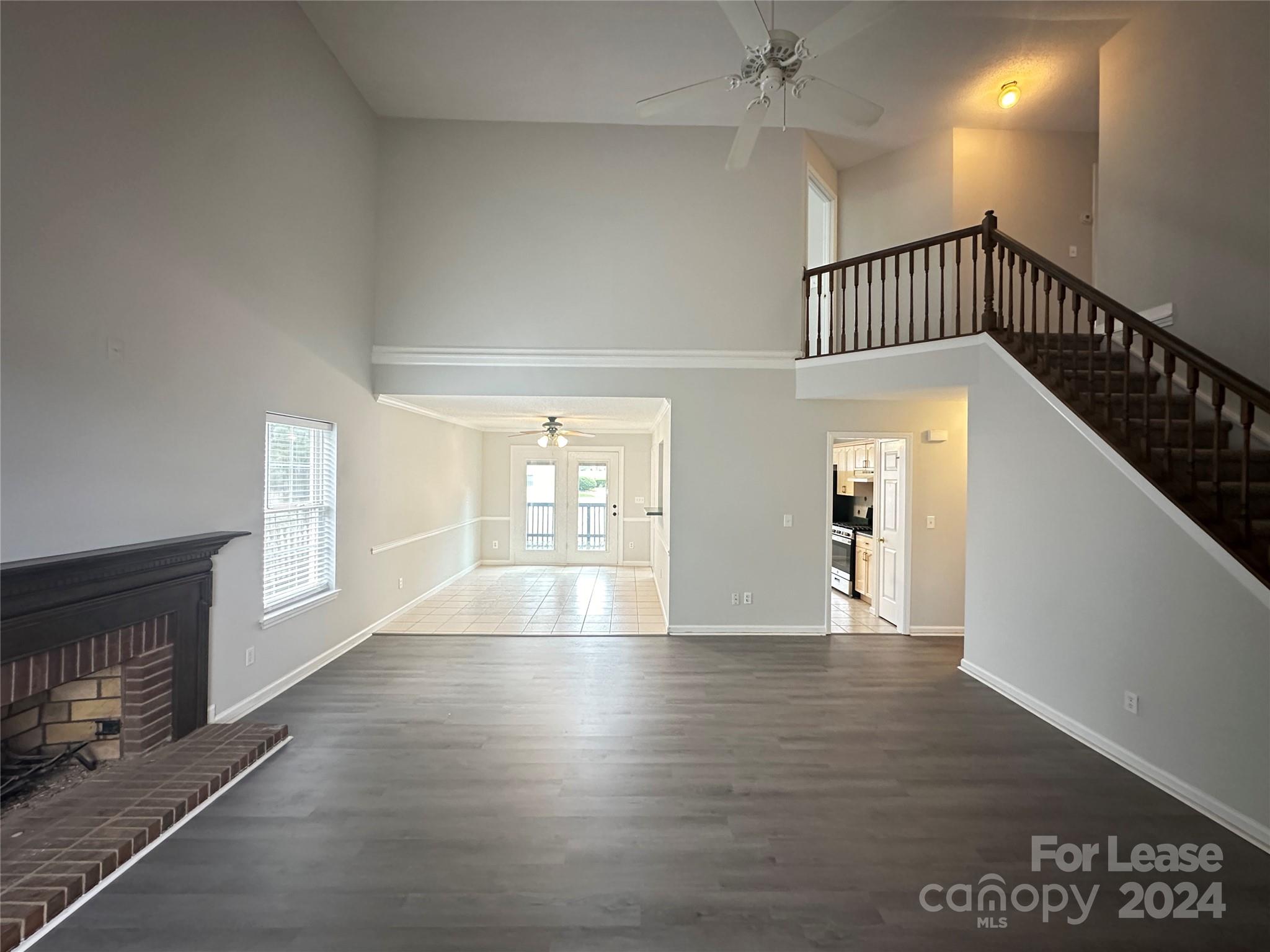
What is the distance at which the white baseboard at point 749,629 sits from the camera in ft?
18.3

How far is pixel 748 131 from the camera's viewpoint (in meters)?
3.29

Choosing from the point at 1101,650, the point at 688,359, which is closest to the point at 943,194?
the point at 688,359

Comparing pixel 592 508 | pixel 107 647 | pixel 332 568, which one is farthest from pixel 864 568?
pixel 107 647

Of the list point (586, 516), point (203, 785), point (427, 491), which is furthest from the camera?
point (586, 516)

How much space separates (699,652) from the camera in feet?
16.5

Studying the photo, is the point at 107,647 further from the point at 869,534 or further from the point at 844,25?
the point at 869,534

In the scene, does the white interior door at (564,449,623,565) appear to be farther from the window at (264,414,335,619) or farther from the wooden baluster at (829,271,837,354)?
the window at (264,414,335,619)

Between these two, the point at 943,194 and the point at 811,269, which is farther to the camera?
the point at 943,194

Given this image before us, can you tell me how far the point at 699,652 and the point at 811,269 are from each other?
12.3ft

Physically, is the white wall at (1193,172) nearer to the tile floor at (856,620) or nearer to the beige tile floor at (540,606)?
the tile floor at (856,620)

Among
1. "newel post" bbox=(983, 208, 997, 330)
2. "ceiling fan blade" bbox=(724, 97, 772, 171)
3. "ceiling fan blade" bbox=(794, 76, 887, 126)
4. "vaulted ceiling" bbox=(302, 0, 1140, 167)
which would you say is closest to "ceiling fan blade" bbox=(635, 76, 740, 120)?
"ceiling fan blade" bbox=(724, 97, 772, 171)

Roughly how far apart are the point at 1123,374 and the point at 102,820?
5.60m

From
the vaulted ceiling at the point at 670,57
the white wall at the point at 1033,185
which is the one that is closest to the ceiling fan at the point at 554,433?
the vaulted ceiling at the point at 670,57

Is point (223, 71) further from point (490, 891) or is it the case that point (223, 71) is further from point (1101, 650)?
point (1101, 650)
